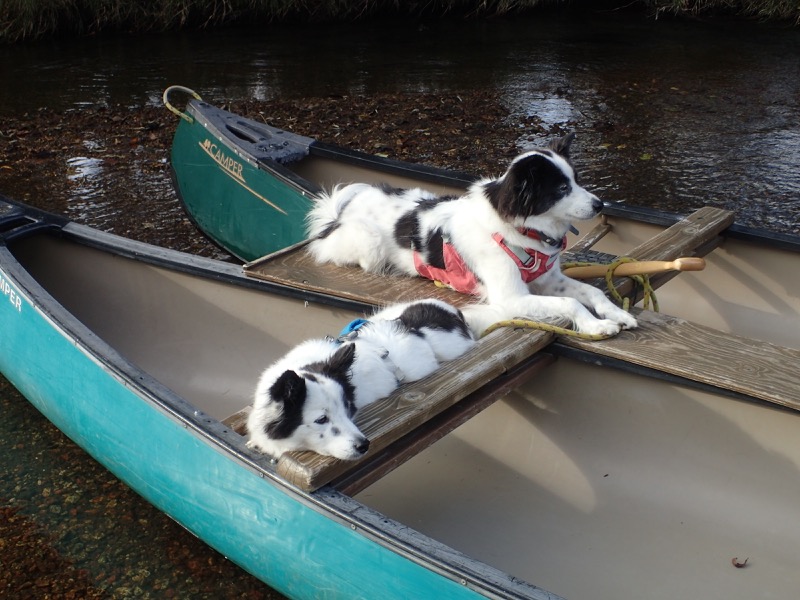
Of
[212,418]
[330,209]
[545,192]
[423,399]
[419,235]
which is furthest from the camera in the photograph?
[330,209]

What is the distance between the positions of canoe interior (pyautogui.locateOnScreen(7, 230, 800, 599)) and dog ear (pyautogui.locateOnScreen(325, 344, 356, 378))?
43.9 inches

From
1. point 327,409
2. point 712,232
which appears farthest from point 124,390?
point 712,232

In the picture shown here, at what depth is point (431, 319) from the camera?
159 inches

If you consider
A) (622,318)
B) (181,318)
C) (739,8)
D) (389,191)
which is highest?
(739,8)

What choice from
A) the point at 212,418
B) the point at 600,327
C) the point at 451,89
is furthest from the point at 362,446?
the point at 451,89

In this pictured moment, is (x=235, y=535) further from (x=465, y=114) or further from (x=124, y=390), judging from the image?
(x=465, y=114)

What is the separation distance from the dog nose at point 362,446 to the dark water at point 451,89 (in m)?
1.36

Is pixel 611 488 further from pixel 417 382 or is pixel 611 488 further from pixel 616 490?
pixel 417 382

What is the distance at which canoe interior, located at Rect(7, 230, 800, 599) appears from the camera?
3.87 m

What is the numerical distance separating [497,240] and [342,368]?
1265 millimetres

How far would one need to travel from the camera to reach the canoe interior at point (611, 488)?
3.87 m

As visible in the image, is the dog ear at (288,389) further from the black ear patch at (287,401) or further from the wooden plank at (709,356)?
the wooden plank at (709,356)

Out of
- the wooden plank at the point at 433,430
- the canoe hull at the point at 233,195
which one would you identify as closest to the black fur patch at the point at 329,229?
the canoe hull at the point at 233,195

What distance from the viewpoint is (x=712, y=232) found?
200 inches
